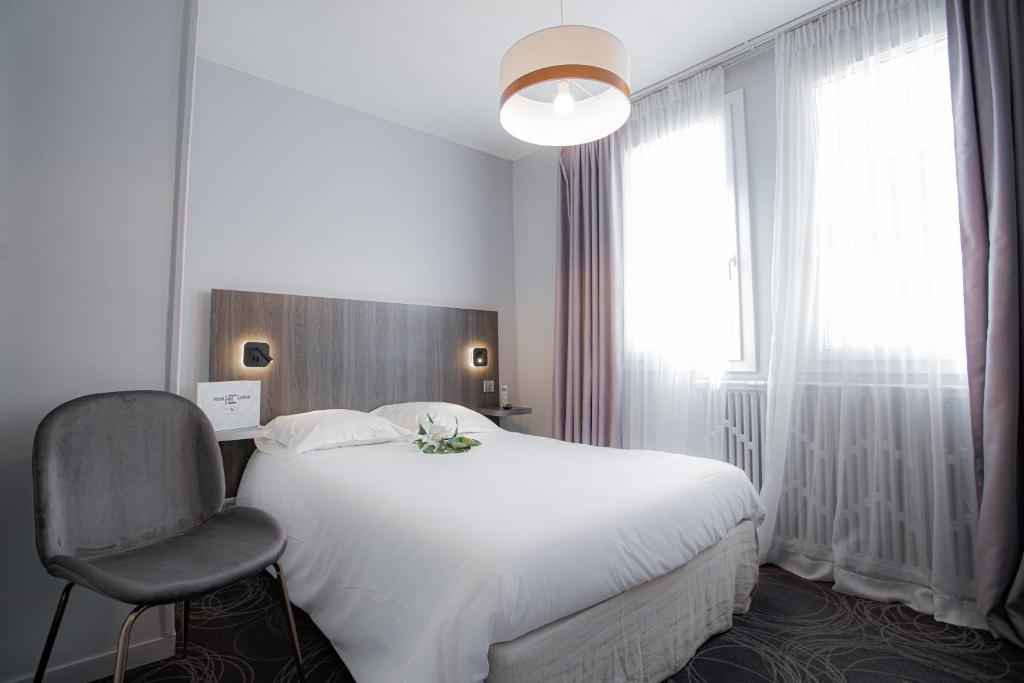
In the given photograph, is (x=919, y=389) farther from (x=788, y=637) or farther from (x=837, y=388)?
(x=788, y=637)

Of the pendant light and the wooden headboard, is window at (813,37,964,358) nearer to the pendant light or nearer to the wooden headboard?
the pendant light

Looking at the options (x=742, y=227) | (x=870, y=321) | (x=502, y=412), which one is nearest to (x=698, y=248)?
(x=742, y=227)

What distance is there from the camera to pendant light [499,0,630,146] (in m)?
1.82

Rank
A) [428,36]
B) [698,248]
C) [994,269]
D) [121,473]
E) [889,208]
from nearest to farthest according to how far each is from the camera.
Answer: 1. [121,473]
2. [994,269]
3. [889,208]
4. [428,36]
5. [698,248]

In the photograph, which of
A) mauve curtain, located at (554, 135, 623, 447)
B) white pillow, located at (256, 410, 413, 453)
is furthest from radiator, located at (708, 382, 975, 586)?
white pillow, located at (256, 410, 413, 453)

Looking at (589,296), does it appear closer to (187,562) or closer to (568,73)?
(568,73)

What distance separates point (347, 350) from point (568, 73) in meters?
2.27

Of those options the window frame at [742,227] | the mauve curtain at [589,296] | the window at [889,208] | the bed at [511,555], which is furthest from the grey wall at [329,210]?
the window at [889,208]

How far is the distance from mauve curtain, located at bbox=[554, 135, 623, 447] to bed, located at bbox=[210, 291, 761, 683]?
2.84 feet

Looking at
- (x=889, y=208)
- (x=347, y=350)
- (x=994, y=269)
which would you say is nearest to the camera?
(x=994, y=269)

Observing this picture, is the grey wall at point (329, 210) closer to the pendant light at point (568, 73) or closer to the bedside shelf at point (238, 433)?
the bedside shelf at point (238, 433)

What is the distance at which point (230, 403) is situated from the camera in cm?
288

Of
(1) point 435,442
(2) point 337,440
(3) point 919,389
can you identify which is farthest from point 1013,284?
(2) point 337,440

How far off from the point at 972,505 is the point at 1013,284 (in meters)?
0.92
